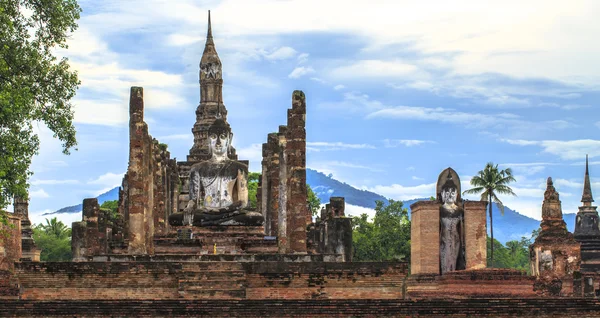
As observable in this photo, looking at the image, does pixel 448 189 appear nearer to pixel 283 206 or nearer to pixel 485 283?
pixel 283 206

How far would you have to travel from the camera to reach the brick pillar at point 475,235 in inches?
1073

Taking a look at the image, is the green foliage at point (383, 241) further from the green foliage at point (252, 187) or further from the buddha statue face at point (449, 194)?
the buddha statue face at point (449, 194)

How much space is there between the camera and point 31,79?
20453 mm

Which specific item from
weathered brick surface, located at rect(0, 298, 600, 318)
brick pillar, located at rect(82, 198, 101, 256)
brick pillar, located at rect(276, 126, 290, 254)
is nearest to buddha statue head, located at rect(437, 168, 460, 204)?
brick pillar, located at rect(276, 126, 290, 254)

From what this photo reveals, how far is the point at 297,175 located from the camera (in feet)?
78.5

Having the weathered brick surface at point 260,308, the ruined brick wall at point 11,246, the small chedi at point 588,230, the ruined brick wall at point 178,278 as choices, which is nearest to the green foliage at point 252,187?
the small chedi at point 588,230

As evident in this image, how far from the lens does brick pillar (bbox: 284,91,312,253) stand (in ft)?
77.5

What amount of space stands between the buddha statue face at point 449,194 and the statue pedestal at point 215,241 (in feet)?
15.4

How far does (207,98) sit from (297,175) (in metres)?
25.6

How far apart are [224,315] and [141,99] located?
10.8 meters

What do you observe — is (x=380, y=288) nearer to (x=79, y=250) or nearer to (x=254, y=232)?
(x=79, y=250)

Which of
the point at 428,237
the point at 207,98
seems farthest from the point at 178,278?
the point at 207,98

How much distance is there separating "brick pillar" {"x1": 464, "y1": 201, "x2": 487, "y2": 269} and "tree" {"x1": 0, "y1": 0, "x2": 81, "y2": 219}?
36.9 feet

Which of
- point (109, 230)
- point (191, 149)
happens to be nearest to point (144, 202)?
point (109, 230)
